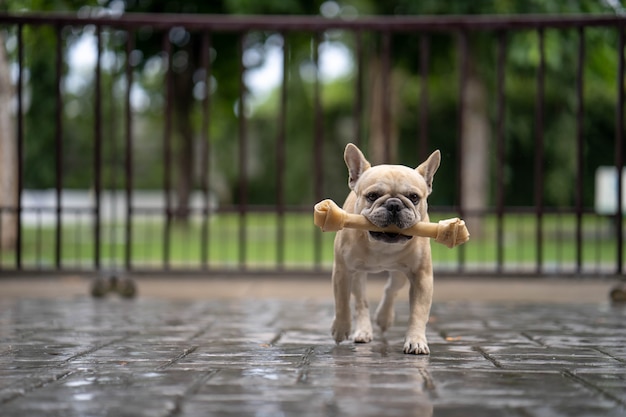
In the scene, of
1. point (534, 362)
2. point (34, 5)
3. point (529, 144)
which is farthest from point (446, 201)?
point (534, 362)

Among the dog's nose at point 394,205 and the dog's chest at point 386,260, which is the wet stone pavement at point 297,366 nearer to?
the dog's chest at point 386,260

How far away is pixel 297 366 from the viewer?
5594 mm

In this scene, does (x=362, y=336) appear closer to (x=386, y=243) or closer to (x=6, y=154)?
(x=386, y=243)

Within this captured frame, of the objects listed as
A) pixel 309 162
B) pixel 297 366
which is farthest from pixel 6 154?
pixel 309 162

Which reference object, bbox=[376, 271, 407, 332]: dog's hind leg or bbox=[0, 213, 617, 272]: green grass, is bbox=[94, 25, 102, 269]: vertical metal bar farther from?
bbox=[376, 271, 407, 332]: dog's hind leg

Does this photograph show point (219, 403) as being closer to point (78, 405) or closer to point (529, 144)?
point (78, 405)

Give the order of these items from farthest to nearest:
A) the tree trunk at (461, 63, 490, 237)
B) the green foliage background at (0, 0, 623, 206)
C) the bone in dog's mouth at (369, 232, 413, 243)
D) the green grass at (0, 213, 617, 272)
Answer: the tree trunk at (461, 63, 490, 237) → the green foliage background at (0, 0, 623, 206) → the green grass at (0, 213, 617, 272) → the bone in dog's mouth at (369, 232, 413, 243)

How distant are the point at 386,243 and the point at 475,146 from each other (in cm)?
2051

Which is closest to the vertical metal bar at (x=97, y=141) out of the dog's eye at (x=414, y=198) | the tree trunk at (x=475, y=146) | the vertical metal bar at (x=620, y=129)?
the vertical metal bar at (x=620, y=129)

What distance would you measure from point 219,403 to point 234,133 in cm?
4356

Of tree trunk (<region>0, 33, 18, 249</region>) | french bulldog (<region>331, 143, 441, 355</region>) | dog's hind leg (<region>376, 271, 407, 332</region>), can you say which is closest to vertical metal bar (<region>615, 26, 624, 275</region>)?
dog's hind leg (<region>376, 271, 407, 332</region>)

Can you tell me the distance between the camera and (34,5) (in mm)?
21641

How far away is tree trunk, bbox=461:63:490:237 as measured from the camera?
2573 cm

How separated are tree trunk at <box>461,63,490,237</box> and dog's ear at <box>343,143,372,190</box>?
1928 centimetres
